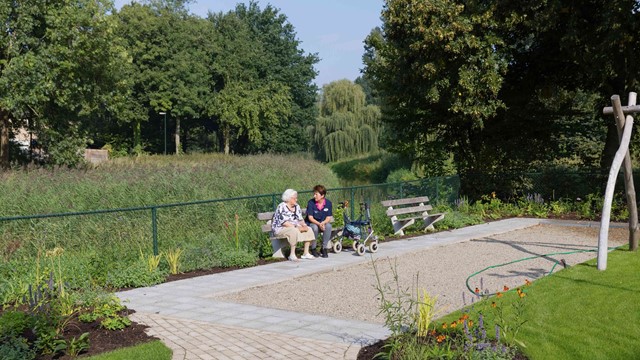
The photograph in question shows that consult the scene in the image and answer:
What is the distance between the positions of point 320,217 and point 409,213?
5.29 metres

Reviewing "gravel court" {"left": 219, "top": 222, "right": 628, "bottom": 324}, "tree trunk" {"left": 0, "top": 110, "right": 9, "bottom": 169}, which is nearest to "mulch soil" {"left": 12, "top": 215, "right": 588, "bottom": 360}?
"gravel court" {"left": 219, "top": 222, "right": 628, "bottom": 324}

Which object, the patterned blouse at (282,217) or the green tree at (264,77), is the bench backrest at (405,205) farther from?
the green tree at (264,77)

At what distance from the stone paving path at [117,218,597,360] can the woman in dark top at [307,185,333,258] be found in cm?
148

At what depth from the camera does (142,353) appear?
5965 millimetres

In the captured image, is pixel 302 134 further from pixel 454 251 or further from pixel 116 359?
pixel 116 359

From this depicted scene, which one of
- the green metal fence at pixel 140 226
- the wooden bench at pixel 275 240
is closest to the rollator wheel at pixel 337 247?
the wooden bench at pixel 275 240

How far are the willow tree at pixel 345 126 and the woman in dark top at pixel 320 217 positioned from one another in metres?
34.3

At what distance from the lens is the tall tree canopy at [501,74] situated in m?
18.2

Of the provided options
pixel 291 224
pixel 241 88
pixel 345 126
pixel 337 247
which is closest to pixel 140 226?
pixel 291 224

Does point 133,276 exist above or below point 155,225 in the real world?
below

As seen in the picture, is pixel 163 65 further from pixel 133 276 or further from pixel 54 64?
pixel 133 276

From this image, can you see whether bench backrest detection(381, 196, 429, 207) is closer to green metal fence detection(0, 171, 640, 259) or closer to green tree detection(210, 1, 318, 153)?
green metal fence detection(0, 171, 640, 259)

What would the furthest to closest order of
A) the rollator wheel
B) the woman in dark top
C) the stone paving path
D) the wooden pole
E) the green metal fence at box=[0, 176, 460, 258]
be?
1. the rollator wheel
2. the woman in dark top
3. the green metal fence at box=[0, 176, 460, 258]
4. the wooden pole
5. the stone paving path

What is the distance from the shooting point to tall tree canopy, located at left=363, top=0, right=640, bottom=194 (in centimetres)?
1820
